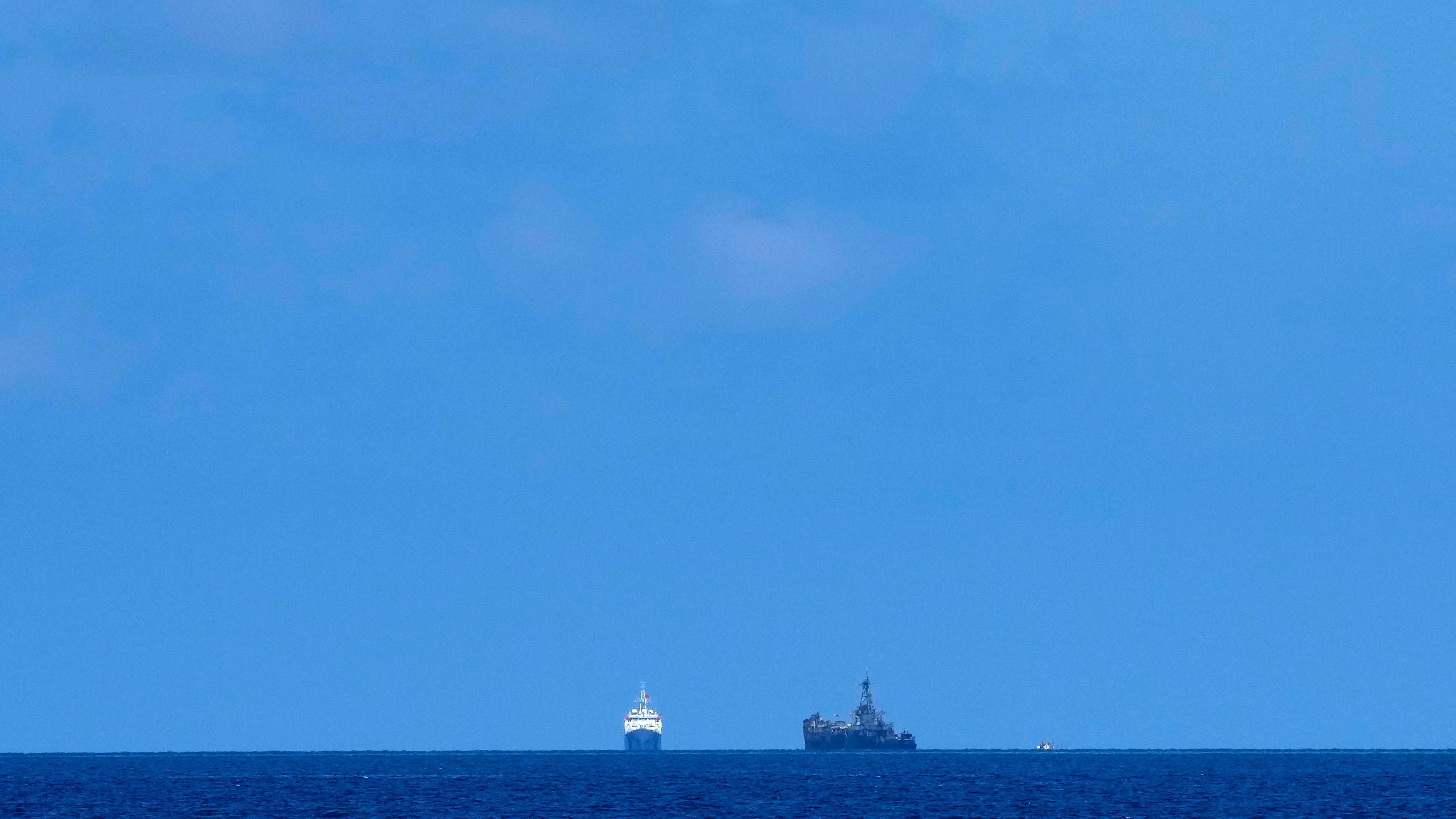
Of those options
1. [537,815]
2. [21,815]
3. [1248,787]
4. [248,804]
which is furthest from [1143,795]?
[21,815]

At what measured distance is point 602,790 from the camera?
554ft

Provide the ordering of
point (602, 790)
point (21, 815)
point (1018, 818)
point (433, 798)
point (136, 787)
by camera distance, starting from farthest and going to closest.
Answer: point (136, 787) → point (602, 790) → point (433, 798) → point (21, 815) → point (1018, 818)

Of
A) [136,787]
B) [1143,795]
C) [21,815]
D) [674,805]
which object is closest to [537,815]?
[674,805]

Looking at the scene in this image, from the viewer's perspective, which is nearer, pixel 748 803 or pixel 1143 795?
pixel 748 803

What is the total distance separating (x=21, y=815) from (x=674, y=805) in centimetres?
4403

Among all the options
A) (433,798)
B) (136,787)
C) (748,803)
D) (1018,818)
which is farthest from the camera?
(136,787)

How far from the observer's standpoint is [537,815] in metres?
125

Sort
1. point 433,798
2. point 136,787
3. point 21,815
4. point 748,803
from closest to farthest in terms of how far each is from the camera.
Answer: point 21,815
point 748,803
point 433,798
point 136,787

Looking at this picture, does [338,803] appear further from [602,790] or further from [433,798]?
[602,790]

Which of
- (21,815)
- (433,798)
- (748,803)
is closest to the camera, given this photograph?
(21,815)

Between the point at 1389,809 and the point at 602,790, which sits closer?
the point at 1389,809

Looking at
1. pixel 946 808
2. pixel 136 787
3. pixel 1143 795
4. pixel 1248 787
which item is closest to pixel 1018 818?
pixel 946 808

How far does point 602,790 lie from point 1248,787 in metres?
59.7

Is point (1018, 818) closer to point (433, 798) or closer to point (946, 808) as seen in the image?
point (946, 808)
